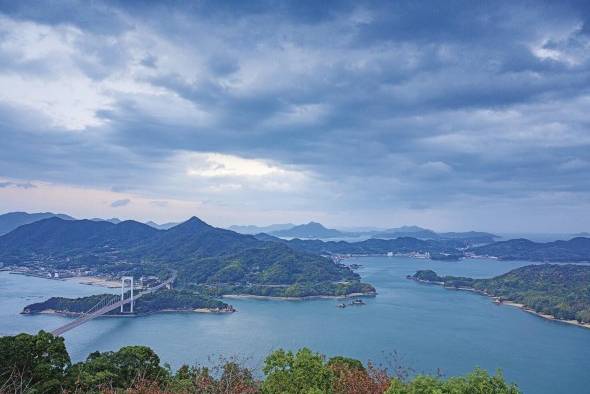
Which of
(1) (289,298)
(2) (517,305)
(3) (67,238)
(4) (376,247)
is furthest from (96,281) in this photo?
(4) (376,247)

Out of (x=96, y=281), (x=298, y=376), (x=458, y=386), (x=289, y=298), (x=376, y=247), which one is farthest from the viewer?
(x=376, y=247)

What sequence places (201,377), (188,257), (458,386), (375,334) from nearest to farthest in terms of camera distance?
1. (458,386)
2. (201,377)
3. (375,334)
4. (188,257)

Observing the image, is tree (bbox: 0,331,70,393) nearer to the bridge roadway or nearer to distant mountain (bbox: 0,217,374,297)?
the bridge roadway

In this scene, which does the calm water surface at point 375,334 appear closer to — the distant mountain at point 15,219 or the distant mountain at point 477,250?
the distant mountain at point 477,250

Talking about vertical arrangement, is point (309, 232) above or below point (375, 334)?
above

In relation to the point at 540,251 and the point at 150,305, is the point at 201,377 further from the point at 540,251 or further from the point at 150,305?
the point at 540,251

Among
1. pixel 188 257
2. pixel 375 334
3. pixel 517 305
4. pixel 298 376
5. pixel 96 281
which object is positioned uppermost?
pixel 188 257

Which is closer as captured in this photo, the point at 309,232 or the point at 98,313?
the point at 98,313
